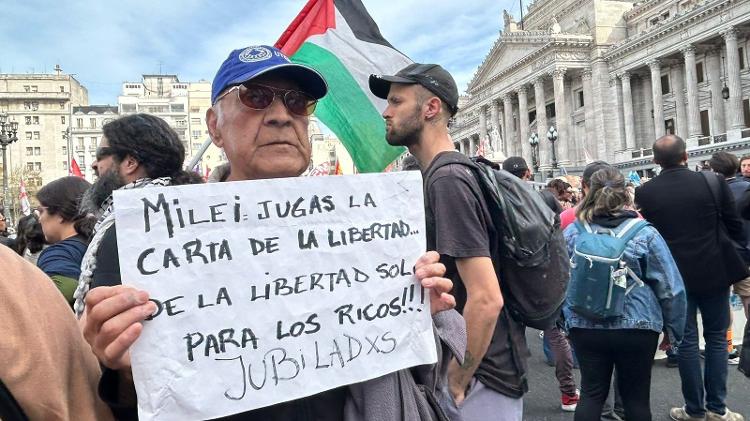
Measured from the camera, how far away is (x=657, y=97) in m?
39.4

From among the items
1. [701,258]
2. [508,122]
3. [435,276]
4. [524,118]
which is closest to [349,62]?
[435,276]

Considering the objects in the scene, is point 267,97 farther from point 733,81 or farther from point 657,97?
point 657,97

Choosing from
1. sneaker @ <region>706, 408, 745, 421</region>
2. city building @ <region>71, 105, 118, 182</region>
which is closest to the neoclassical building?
sneaker @ <region>706, 408, 745, 421</region>

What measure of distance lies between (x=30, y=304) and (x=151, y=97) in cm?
9663

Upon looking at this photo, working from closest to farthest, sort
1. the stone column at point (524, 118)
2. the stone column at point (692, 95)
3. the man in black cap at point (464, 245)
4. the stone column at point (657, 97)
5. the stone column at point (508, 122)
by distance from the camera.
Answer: the man in black cap at point (464, 245) < the stone column at point (692, 95) < the stone column at point (657, 97) < the stone column at point (524, 118) < the stone column at point (508, 122)

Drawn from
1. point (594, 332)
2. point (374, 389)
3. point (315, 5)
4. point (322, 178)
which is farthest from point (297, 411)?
point (315, 5)

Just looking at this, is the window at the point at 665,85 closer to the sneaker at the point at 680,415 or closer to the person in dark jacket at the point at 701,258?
the person in dark jacket at the point at 701,258

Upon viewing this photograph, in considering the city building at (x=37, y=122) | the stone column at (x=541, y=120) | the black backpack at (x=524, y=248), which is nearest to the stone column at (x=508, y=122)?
the stone column at (x=541, y=120)

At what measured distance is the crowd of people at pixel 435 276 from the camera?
3.74 feet

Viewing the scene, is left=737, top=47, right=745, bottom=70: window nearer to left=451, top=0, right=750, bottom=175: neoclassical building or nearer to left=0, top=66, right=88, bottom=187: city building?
left=451, top=0, right=750, bottom=175: neoclassical building

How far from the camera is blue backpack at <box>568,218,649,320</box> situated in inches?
132

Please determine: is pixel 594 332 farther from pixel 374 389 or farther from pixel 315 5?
pixel 315 5

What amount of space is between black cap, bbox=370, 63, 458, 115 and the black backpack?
335 mm

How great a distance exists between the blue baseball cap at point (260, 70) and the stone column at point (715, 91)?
39.9 metres
